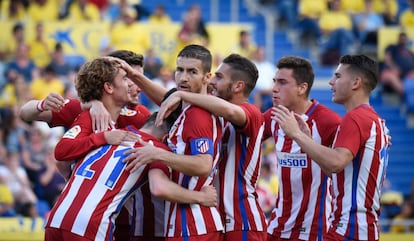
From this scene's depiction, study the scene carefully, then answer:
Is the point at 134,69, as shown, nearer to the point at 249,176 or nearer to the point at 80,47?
the point at 249,176

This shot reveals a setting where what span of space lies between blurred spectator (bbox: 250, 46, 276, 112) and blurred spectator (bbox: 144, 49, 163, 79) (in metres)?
1.76

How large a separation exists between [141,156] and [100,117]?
2.13ft

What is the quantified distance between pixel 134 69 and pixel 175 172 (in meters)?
1.19

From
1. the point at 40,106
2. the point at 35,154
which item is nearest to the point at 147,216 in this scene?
the point at 40,106

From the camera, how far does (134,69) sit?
827 centimetres

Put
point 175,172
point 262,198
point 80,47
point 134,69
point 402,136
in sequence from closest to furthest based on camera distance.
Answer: point 175,172 < point 134,69 < point 262,198 < point 80,47 < point 402,136

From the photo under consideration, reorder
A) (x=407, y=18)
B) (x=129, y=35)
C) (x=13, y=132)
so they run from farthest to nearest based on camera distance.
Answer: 1. (x=407, y=18)
2. (x=129, y=35)
3. (x=13, y=132)

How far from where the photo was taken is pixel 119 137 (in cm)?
741

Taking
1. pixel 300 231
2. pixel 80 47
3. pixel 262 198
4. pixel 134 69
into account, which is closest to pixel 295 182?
pixel 300 231

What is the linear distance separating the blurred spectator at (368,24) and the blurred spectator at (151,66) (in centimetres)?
472

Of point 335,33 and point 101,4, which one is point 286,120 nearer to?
point 335,33

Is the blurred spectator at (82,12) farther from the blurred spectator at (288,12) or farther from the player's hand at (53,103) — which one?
the player's hand at (53,103)

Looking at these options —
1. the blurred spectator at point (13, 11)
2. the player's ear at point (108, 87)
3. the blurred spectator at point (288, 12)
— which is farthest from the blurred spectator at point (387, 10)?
the player's ear at point (108, 87)

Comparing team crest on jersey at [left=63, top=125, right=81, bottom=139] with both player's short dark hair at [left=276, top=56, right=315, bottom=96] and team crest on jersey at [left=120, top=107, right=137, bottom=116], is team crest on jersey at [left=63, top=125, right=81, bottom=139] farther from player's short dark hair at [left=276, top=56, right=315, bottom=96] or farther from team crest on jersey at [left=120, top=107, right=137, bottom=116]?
player's short dark hair at [left=276, top=56, right=315, bottom=96]
